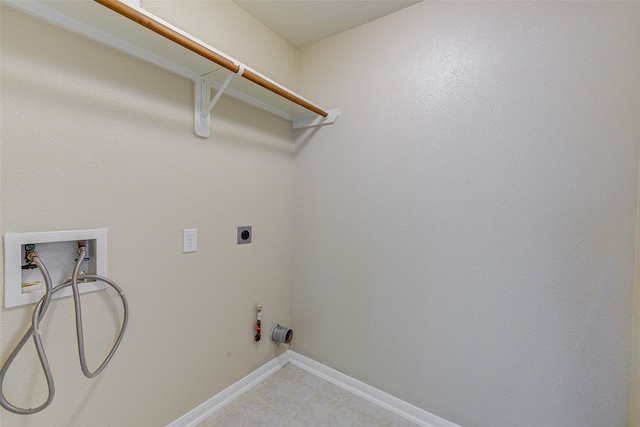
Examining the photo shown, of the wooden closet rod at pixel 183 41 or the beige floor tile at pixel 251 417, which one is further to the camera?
the beige floor tile at pixel 251 417

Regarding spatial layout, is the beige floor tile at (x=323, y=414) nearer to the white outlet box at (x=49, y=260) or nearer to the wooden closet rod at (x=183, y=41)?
the white outlet box at (x=49, y=260)

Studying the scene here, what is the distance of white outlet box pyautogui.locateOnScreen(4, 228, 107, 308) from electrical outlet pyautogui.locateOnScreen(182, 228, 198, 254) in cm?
31

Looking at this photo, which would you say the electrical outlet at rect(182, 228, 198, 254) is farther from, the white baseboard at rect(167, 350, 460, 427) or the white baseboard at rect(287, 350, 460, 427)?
the white baseboard at rect(287, 350, 460, 427)

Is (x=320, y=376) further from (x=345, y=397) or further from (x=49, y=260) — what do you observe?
(x=49, y=260)

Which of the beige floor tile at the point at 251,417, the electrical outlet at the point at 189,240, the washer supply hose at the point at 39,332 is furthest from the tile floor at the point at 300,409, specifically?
the electrical outlet at the point at 189,240

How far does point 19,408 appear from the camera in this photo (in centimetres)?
89

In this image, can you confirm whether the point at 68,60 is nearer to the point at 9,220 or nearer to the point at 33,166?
the point at 33,166

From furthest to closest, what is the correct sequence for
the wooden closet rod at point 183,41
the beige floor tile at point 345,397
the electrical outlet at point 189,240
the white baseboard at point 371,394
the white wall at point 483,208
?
the beige floor tile at point 345,397
the white baseboard at point 371,394
the electrical outlet at point 189,240
the white wall at point 483,208
the wooden closet rod at point 183,41

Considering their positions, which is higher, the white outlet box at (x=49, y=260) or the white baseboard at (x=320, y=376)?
the white outlet box at (x=49, y=260)

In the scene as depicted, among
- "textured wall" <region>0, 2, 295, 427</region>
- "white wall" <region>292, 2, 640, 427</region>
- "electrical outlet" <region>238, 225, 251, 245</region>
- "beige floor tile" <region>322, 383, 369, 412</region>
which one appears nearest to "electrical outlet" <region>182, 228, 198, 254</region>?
"textured wall" <region>0, 2, 295, 427</region>

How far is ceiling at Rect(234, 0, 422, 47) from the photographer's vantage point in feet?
4.79

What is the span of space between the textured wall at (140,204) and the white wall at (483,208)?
49 cm

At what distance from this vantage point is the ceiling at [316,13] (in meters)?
1.46

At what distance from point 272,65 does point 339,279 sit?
1430mm
